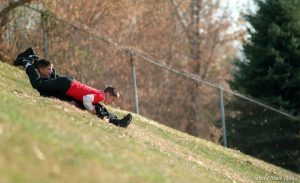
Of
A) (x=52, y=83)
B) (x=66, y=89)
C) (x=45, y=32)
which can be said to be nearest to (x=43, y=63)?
(x=52, y=83)

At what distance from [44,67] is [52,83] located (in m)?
0.53

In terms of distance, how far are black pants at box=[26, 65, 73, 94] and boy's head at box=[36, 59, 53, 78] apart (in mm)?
159

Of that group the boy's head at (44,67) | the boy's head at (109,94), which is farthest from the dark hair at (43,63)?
the boy's head at (109,94)

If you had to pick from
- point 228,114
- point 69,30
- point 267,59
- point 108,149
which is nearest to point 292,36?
point 267,59

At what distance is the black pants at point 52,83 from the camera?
1301 cm

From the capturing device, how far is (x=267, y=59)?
2733 cm

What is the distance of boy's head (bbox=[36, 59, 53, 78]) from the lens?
44.0 ft

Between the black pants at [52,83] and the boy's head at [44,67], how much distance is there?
0.16m

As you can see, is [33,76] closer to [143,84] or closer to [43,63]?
[43,63]

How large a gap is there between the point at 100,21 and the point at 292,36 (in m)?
15.1

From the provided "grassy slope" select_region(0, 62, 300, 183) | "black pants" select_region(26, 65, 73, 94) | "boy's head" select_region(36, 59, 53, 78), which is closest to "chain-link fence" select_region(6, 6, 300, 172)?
"boy's head" select_region(36, 59, 53, 78)

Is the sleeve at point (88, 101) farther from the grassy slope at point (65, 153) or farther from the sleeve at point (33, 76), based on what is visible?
the sleeve at point (33, 76)

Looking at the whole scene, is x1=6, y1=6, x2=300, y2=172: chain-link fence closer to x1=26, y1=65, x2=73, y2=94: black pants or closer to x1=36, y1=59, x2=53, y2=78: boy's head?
x1=36, y1=59, x2=53, y2=78: boy's head

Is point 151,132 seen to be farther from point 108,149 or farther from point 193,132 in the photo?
point 193,132
